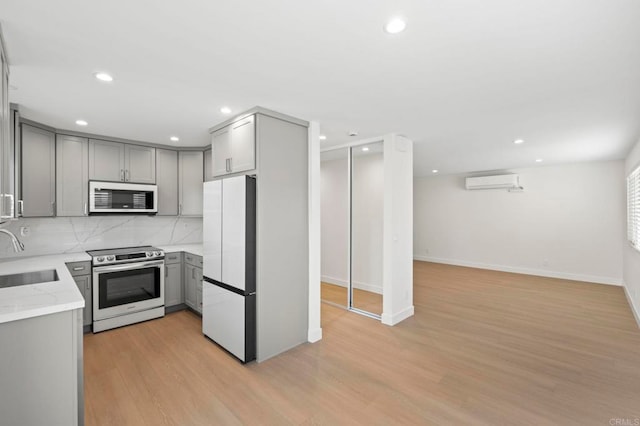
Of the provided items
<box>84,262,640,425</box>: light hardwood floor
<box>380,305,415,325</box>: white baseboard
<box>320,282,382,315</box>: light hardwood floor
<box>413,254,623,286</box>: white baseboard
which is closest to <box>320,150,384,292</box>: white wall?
<box>320,282,382,315</box>: light hardwood floor

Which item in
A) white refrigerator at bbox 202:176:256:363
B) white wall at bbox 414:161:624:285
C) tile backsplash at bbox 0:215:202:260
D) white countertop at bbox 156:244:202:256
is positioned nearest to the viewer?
white refrigerator at bbox 202:176:256:363

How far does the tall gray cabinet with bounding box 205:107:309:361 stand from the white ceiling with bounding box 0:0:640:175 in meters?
0.23

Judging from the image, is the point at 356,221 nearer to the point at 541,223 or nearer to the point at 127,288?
the point at 127,288

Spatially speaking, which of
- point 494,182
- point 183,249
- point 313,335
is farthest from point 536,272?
point 183,249

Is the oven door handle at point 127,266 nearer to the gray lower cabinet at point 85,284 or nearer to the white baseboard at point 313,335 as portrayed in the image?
the gray lower cabinet at point 85,284

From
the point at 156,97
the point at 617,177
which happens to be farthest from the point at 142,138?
→ the point at 617,177

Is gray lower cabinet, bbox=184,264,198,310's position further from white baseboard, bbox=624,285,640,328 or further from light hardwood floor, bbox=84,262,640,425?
white baseboard, bbox=624,285,640,328

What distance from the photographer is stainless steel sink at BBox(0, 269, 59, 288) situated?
2.65m

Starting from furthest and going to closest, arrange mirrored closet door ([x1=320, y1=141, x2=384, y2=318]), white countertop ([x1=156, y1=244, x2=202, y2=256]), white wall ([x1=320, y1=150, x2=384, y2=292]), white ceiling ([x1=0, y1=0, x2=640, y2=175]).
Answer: white wall ([x1=320, y1=150, x2=384, y2=292])
mirrored closet door ([x1=320, y1=141, x2=384, y2=318])
white countertop ([x1=156, y1=244, x2=202, y2=256])
white ceiling ([x1=0, y1=0, x2=640, y2=175])

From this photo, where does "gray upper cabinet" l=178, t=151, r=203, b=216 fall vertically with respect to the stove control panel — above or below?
above

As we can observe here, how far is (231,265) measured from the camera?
2.95 meters

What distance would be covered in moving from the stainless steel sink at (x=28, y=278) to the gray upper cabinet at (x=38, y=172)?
835 mm

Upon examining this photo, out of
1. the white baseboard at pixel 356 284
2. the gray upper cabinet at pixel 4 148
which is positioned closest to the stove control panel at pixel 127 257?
the gray upper cabinet at pixel 4 148

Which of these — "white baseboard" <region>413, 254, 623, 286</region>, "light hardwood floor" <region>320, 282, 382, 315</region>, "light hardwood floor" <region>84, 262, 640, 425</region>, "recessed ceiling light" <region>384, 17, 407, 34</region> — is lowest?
"light hardwood floor" <region>84, 262, 640, 425</region>
